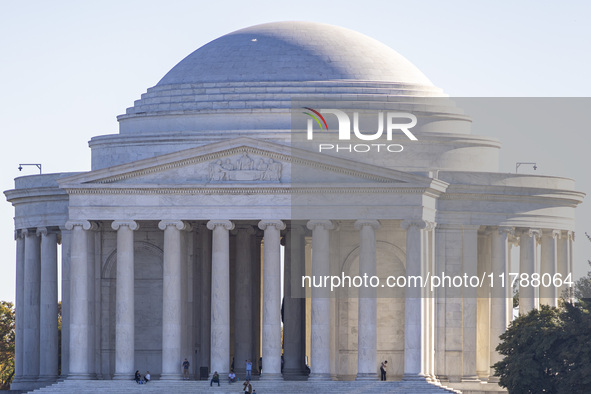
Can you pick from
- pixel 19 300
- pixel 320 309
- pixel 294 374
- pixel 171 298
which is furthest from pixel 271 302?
pixel 19 300

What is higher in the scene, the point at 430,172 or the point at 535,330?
the point at 430,172

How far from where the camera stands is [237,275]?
6260 inches

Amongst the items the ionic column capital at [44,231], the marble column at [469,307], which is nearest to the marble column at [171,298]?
the ionic column capital at [44,231]

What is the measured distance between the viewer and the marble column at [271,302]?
145625mm

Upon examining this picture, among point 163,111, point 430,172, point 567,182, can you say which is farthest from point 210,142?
point 567,182

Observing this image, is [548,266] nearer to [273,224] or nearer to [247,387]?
[273,224]

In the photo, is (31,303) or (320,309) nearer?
(320,309)

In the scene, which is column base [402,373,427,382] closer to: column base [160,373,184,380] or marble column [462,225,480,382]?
marble column [462,225,480,382]

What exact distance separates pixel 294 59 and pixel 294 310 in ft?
74.1

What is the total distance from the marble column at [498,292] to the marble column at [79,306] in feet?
108

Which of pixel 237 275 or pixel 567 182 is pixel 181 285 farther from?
pixel 567 182

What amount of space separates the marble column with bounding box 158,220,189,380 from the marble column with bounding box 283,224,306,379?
11621mm

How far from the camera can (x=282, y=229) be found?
487 feet

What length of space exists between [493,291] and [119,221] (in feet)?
104
